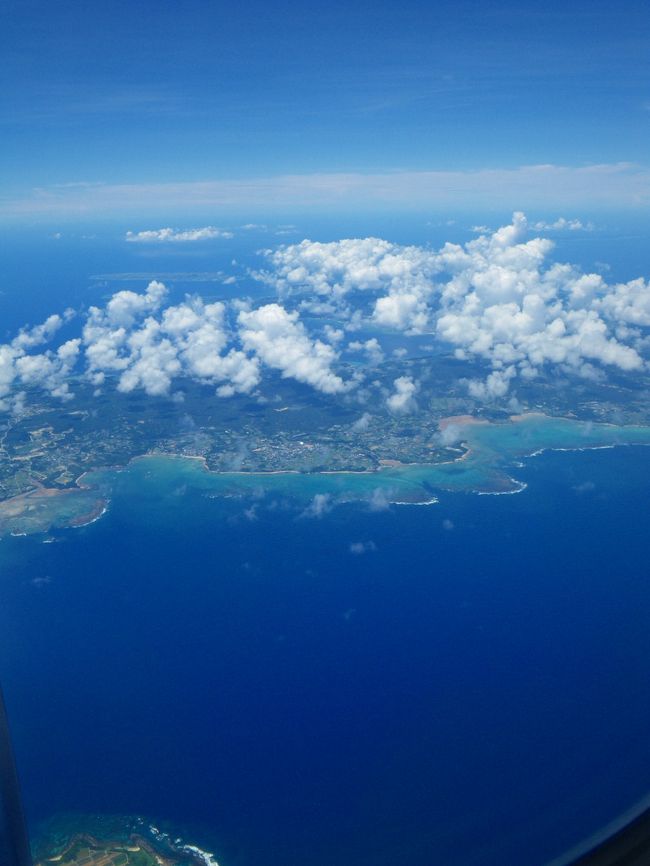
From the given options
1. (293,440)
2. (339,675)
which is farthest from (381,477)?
(339,675)

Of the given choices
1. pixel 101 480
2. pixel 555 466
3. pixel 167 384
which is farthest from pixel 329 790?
pixel 167 384

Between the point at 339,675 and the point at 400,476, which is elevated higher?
the point at 400,476

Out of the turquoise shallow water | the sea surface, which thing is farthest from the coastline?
the sea surface

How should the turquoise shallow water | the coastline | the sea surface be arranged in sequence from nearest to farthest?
the sea surface → the coastline → the turquoise shallow water

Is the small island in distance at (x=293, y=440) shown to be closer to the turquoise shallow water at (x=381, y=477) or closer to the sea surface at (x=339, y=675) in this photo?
the turquoise shallow water at (x=381, y=477)

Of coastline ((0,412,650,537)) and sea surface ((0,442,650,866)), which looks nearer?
sea surface ((0,442,650,866))

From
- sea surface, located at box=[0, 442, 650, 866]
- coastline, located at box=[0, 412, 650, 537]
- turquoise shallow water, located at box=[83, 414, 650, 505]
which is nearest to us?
sea surface, located at box=[0, 442, 650, 866]

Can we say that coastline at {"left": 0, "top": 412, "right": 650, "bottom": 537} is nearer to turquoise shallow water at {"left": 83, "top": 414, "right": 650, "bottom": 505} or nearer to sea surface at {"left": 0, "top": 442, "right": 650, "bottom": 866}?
turquoise shallow water at {"left": 83, "top": 414, "right": 650, "bottom": 505}

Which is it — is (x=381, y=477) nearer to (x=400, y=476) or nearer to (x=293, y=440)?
(x=400, y=476)

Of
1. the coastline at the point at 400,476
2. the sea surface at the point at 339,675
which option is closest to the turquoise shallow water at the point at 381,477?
the coastline at the point at 400,476
